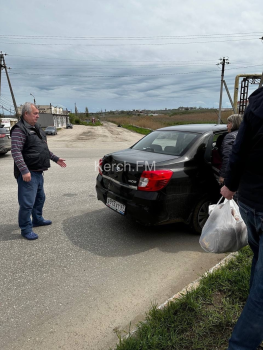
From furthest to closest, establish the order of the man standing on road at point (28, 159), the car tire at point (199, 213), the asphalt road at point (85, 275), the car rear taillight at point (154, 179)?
the car tire at point (199, 213) < the man standing on road at point (28, 159) < the car rear taillight at point (154, 179) < the asphalt road at point (85, 275)

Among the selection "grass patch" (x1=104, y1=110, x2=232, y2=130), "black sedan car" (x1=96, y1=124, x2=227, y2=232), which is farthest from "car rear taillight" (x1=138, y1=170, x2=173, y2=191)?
"grass patch" (x1=104, y1=110, x2=232, y2=130)

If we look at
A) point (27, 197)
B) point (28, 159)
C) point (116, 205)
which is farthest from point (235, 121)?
point (27, 197)

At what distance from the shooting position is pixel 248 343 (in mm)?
1476

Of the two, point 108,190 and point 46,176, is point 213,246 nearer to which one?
point 108,190

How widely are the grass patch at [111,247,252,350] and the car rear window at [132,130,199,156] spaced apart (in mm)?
1763

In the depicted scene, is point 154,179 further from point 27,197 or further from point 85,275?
point 27,197

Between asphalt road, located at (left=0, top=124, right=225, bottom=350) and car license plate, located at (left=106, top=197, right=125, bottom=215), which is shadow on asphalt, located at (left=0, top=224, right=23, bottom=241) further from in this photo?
car license plate, located at (left=106, top=197, right=125, bottom=215)

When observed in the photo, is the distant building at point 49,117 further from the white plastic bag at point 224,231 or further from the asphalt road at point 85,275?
the white plastic bag at point 224,231

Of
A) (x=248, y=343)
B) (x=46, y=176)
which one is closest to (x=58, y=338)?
(x=248, y=343)

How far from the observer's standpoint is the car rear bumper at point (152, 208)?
3193mm

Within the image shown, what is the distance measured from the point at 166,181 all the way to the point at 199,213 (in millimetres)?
810

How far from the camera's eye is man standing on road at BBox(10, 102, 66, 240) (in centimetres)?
329

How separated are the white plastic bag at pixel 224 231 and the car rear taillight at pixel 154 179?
1.09 m

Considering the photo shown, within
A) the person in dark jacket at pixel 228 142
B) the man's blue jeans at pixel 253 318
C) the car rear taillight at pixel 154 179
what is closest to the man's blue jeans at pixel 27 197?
the car rear taillight at pixel 154 179
